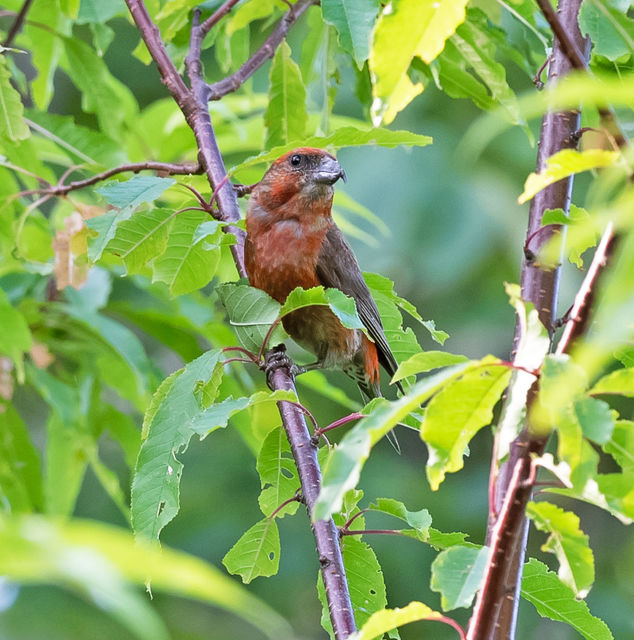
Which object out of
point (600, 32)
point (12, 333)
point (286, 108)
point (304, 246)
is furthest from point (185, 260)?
point (304, 246)

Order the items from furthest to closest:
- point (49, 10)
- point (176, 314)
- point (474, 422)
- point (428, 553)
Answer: point (428, 553)
point (176, 314)
point (49, 10)
point (474, 422)

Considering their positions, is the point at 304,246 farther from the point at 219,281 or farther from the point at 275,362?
the point at 275,362

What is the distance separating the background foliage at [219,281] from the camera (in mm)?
1501

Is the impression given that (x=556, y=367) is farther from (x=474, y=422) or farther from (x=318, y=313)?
(x=318, y=313)

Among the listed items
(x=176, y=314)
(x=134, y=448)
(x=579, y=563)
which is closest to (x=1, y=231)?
(x=176, y=314)

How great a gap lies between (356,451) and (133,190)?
50.1 inches

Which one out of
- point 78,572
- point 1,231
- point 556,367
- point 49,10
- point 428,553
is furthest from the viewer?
point 428,553

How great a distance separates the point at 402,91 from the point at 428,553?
271 inches

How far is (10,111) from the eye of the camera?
283 cm

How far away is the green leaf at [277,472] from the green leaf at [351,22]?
94 centimetres

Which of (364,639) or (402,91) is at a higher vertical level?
(402,91)

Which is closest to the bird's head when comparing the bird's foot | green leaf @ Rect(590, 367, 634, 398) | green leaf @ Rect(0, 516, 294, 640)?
→ the bird's foot

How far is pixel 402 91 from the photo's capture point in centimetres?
157

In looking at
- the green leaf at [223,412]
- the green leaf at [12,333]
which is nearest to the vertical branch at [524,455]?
the green leaf at [223,412]
